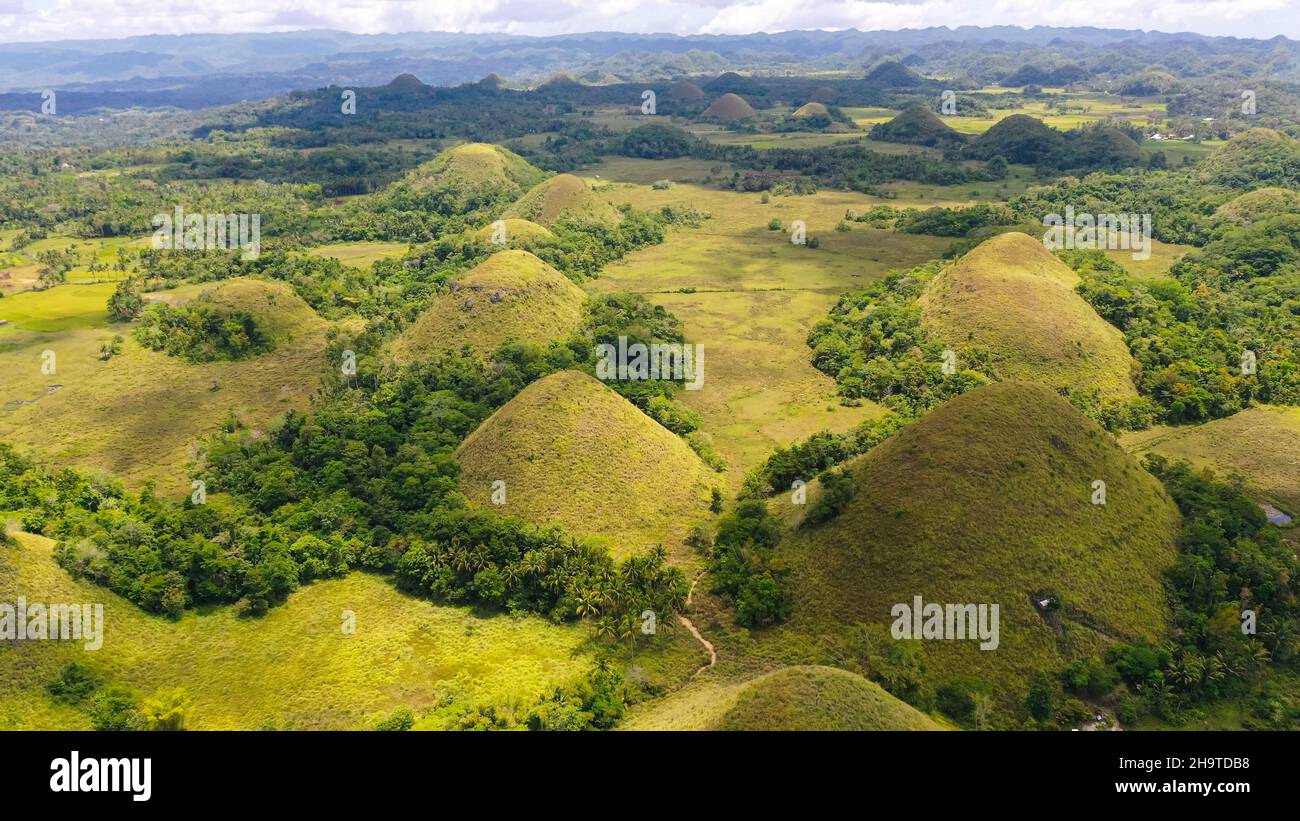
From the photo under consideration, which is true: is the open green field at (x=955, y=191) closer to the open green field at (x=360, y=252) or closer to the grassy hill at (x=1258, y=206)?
the grassy hill at (x=1258, y=206)

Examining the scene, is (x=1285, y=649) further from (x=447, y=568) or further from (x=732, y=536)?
(x=447, y=568)

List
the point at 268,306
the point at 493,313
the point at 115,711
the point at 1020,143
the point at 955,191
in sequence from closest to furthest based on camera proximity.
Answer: the point at 115,711 < the point at 493,313 < the point at 268,306 < the point at 955,191 < the point at 1020,143

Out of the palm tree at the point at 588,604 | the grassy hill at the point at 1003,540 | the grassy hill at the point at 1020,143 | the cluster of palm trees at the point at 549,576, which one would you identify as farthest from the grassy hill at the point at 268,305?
the grassy hill at the point at 1020,143

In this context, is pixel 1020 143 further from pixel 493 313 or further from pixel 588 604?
pixel 588 604

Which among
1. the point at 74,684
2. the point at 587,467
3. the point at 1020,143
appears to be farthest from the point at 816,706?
the point at 1020,143

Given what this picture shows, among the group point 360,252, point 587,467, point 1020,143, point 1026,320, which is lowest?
point 587,467

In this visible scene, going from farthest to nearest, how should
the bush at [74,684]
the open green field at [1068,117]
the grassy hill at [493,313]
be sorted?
the open green field at [1068,117]
the grassy hill at [493,313]
the bush at [74,684]
